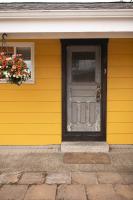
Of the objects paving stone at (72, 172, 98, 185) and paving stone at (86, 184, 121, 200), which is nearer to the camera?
paving stone at (86, 184, 121, 200)

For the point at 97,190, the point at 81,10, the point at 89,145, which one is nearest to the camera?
the point at 97,190

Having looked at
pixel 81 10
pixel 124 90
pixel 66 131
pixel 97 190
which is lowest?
pixel 97 190

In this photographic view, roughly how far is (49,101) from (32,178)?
6.65ft

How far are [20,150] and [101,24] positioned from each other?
Result: 10.4 feet

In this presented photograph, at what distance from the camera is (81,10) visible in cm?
473

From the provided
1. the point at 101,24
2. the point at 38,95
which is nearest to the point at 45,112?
the point at 38,95

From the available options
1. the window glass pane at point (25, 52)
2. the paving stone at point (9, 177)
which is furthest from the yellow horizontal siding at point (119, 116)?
the paving stone at point (9, 177)

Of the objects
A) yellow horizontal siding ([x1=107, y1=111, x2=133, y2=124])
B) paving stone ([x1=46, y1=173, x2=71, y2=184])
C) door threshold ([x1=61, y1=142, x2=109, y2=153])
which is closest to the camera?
paving stone ([x1=46, y1=173, x2=71, y2=184])

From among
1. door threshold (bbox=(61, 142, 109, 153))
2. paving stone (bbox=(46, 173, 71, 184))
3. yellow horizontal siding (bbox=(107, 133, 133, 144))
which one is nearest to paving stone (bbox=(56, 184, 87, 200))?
paving stone (bbox=(46, 173, 71, 184))

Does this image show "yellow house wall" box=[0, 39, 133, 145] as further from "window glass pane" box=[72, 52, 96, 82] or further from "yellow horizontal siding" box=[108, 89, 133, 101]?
"window glass pane" box=[72, 52, 96, 82]

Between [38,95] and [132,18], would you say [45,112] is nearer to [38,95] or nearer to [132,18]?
[38,95]

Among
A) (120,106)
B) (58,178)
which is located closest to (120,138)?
(120,106)

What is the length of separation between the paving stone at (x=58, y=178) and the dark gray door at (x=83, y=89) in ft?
5.54

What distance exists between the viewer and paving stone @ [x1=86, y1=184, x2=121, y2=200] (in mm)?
4156
